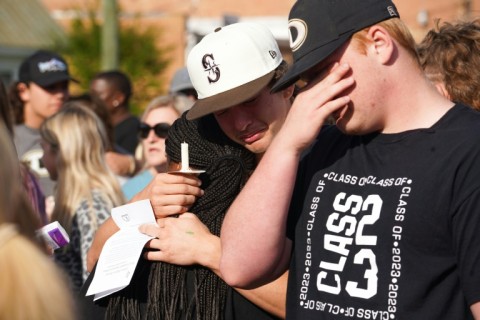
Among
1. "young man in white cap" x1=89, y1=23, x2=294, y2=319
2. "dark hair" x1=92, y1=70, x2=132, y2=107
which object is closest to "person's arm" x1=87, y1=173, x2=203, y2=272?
"young man in white cap" x1=89, y1=23, x2=294, y2=319

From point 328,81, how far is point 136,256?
3.12 ft

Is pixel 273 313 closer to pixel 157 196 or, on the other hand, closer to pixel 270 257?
pixel 270 257

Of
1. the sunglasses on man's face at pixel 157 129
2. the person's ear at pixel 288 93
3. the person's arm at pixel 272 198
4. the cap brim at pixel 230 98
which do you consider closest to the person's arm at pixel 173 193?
the cap brim at pixel 230 98

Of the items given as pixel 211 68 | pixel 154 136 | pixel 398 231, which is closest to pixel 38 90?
pixel 154 136

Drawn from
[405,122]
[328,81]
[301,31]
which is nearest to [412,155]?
[405,122]

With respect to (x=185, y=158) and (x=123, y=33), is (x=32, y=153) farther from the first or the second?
(x=123, y=33)

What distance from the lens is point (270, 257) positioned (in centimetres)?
265

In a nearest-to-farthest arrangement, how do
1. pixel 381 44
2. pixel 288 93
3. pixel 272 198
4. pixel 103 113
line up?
1. pixel 381 44
2. pixel 272 198
3. pixel 288 93
4. pixel 103 113

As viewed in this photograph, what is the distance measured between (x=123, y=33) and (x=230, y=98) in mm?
20986

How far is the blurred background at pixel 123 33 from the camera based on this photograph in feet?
64.2

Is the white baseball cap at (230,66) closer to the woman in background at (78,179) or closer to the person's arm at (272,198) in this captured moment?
the person's arm at (272,198)

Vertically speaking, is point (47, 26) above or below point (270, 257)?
above

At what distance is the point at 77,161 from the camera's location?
5.38 meters

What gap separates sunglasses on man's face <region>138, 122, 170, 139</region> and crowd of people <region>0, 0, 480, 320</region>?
2490 millimetres
